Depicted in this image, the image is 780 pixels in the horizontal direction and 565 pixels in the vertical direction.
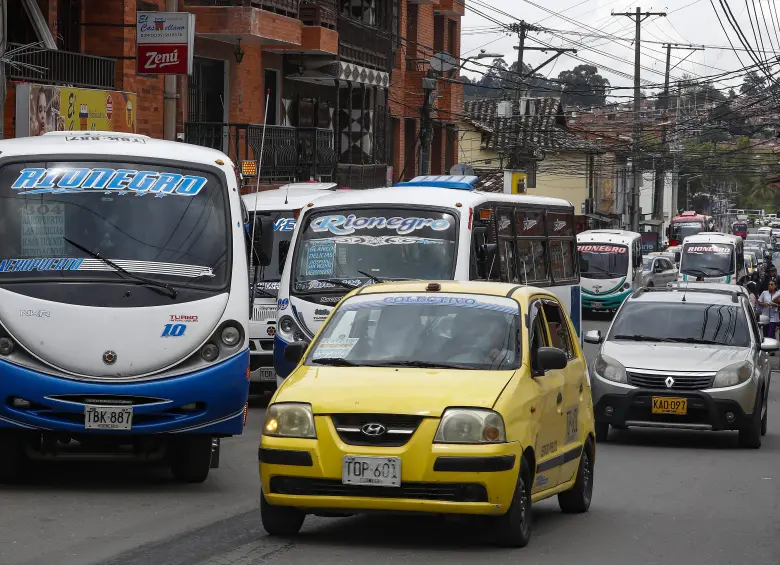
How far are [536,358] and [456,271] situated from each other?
7.25 metres

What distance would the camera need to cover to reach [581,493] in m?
10.7

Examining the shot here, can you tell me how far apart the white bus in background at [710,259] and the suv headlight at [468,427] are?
44.8 meters

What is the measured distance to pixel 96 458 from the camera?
1209cm

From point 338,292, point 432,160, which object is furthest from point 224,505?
point 432,160

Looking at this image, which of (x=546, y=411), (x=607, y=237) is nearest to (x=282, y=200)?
(x=546, y=411)

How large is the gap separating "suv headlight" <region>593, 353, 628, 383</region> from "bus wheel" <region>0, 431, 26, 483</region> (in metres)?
7.41

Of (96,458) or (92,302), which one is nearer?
(92,302)

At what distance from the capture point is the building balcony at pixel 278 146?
105 ft

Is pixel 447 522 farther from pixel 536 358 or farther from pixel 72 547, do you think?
pixel 72 547

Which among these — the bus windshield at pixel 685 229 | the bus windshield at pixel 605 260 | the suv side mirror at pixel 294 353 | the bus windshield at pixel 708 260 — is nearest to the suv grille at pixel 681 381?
the suv side mirror at pixel 294 353

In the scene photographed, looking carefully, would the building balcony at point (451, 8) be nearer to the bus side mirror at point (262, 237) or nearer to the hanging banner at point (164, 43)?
the hanging banner at point (164, 43)

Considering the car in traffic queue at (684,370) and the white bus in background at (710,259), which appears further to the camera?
the white bus in background at (710,259)

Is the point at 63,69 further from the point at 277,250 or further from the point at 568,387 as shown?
the point at 568,387

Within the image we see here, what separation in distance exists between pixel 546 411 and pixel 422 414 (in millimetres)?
1273
